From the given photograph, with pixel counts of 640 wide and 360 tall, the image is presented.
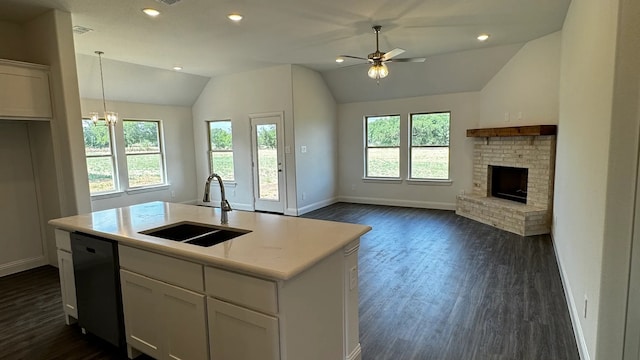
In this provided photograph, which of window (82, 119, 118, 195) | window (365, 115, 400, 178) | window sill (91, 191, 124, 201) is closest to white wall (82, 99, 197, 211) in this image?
window sill (91, 191, 124, 201)

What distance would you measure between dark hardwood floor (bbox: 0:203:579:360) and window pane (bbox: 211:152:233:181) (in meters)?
4.05

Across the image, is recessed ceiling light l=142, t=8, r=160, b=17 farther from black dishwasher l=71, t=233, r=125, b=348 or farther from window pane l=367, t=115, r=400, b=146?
window pane l=367, t=115, r=400, b=146

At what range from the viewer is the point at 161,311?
208cm

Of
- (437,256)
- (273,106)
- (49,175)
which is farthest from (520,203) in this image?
(49,175)

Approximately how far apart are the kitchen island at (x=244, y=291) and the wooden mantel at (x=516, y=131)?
425 cm

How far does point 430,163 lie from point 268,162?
133 inches

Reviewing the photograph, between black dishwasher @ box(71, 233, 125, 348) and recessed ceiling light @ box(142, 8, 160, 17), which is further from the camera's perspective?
recessed ceiling light @ box(142, 8, 160, 17)

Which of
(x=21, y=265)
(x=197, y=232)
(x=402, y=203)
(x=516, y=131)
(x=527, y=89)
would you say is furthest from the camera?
(x=402, y=203)

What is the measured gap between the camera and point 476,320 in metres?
2.77

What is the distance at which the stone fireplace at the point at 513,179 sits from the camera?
198 inches

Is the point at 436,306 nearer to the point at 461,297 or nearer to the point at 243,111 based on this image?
the point at 461,297

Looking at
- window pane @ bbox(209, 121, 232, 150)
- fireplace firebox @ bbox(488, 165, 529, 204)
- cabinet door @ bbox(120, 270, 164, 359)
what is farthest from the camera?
window pane @ bbox(209, 121, 232, 150)

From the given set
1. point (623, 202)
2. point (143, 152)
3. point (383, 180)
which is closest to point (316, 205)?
point (383, 180)

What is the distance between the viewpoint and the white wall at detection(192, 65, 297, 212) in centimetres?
657
